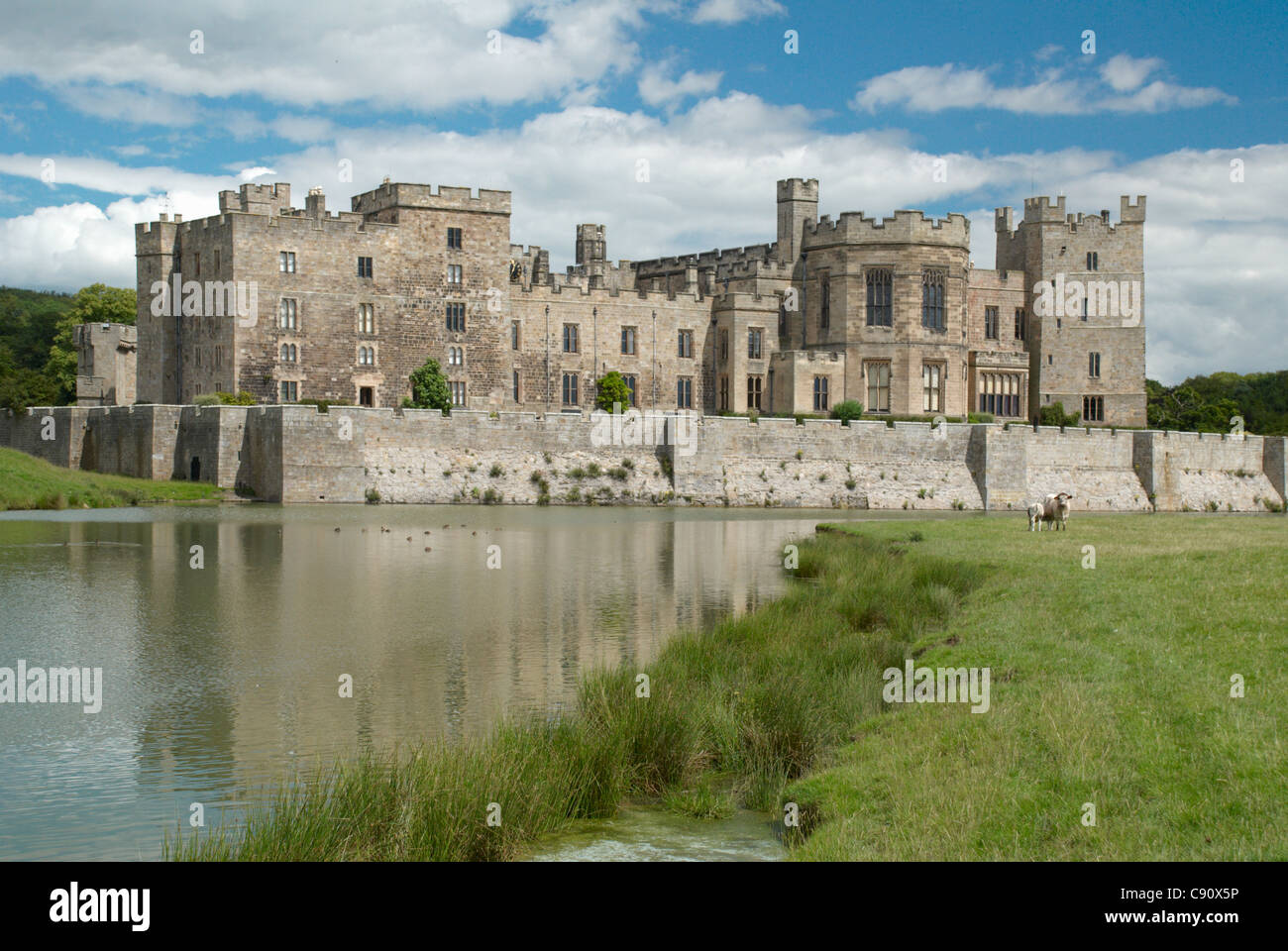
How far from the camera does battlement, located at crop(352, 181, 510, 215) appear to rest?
54.4 meters

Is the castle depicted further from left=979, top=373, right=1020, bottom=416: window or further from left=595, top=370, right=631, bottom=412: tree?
left=595, top=370, right=631, bottom=412: tree

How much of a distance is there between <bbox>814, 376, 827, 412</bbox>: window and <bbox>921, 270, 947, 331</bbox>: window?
5.37m

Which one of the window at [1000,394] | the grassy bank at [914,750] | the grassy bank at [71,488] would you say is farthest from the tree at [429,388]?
the grassy bank at [914,750]

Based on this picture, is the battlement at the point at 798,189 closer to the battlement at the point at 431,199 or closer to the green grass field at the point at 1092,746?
the battlement at the point at 431,199

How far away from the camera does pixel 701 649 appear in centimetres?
1474

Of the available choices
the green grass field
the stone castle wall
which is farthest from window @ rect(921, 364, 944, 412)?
the green grass field

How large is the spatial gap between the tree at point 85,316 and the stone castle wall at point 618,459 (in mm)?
28300

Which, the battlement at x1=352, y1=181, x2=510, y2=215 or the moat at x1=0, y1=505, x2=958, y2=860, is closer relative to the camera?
the moat at x1=0, y1=505, x2=958, y2=860

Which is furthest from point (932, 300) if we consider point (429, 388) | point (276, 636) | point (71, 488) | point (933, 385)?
point (276, 636)

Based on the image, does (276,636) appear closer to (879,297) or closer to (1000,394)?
(879,297)

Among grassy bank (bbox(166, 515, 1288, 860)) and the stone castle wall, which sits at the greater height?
the stone castle wall

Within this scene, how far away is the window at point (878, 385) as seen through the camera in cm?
6028
